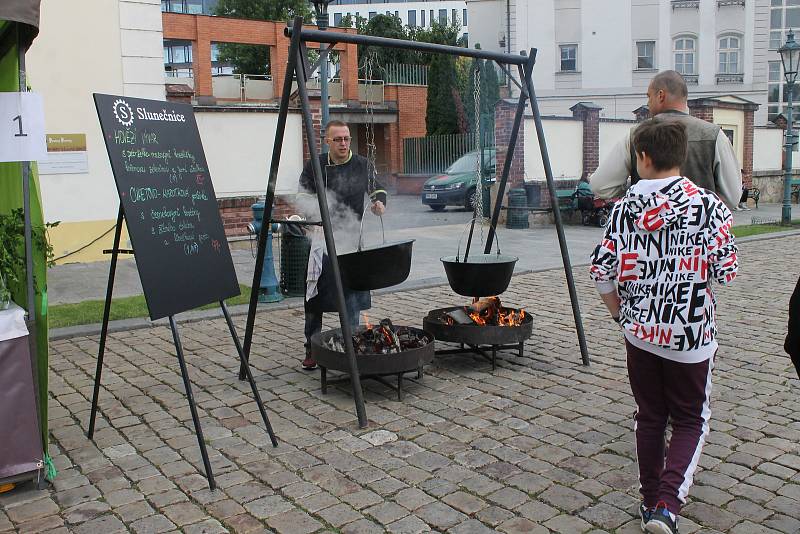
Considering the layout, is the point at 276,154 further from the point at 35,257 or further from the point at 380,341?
the point at 35,257

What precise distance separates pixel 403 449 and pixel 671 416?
1585mm

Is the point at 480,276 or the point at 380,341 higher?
the point at 480,276

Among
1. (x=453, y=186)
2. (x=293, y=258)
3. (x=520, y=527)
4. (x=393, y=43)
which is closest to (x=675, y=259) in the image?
(x=520, y=527)

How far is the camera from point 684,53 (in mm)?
38750

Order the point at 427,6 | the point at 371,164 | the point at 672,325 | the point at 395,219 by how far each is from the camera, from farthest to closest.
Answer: the point at 427,6
the point at 395,219
the point at 371,164
the point at 672,325

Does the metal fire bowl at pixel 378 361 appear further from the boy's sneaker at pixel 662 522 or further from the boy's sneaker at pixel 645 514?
the boy's sneaker at pixel 662 522

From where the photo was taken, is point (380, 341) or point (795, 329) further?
point (380, 341)

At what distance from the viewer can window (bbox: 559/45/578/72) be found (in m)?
39.7

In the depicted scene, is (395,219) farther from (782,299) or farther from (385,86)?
(385,86)

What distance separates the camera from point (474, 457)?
13.4ft

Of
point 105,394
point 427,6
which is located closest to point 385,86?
point 105,394

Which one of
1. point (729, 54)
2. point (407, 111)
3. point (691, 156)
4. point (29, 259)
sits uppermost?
point (729, 54)

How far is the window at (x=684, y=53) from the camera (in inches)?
1523

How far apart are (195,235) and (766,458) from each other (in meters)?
3.34
